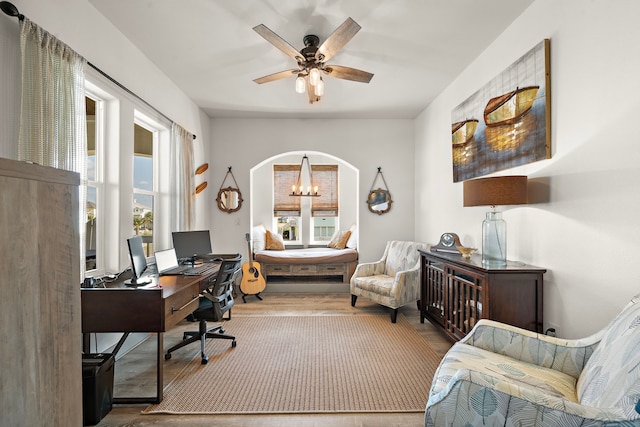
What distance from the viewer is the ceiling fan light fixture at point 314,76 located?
9.33 ft

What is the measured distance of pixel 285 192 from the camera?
7.39m

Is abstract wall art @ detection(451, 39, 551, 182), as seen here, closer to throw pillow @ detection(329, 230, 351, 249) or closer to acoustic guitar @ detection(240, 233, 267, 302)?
acoustic guitar @ detection(240, 233, 267, 302)

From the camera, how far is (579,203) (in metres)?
2.12

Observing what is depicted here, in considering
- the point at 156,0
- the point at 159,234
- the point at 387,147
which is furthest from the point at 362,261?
the point at 156,0

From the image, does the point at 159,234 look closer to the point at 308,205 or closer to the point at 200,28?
the point at 200,28

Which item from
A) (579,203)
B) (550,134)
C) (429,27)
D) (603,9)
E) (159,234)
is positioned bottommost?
(159,234)

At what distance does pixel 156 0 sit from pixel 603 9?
2.83 metres

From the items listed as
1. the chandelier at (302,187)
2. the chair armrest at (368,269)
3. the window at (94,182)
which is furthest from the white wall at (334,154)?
the window at (94,182)

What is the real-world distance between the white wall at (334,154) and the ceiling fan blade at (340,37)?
264 centimetres

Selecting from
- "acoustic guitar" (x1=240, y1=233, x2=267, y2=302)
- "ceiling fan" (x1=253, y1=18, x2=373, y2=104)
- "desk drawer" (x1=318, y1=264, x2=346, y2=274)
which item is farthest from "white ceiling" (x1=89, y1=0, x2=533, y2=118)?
"desk drawer" (x1=318, y1=264, x2=346, y2=274)

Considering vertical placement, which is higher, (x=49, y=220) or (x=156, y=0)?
(x=156, y=0)

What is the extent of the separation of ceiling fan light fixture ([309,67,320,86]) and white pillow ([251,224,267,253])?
339 centimetres

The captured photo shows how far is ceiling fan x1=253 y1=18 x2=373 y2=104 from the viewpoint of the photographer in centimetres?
242

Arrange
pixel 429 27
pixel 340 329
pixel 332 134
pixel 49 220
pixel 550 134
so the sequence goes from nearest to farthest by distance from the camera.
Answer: pixel 49 220
pixel 550 134
pixel 429 27
pixel 340 329
pixel 332 134
